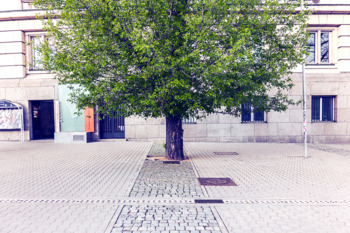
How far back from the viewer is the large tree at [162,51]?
7.44 metres

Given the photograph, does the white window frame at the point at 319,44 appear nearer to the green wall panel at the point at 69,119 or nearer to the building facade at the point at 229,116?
the building facade at the point at 229,116

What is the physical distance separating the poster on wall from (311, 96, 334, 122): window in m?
18.4

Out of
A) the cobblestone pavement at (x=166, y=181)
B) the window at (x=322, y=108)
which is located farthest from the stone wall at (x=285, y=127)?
the cobblestone pavement at (x=166, y=181)

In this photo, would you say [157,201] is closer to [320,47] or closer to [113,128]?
[113,128]

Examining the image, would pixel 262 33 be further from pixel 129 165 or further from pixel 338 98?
pixel 338 98

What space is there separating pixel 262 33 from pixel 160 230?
7377 mm

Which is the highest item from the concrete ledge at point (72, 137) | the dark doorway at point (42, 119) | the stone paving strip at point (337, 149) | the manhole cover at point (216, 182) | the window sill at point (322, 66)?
the window sill at point (322, 66)

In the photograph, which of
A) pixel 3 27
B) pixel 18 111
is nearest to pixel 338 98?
pixel 18 111

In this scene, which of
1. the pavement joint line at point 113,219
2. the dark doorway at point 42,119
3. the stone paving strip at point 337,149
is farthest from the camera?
the dark doorway at point 42,119

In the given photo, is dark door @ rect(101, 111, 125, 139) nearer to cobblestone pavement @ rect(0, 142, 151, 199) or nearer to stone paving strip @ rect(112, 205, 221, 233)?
cobblestone pavement @ rect(0, 142, 151, 199)

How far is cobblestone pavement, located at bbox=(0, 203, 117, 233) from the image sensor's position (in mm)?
4082

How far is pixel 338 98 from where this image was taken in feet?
52.4

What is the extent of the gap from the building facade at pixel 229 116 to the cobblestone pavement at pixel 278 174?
4548 millimetres

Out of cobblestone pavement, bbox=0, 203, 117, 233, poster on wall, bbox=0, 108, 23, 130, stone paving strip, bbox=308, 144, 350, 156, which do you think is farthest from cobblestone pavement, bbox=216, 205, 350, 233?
poster on wall, bbox=0, 108, 23, 130
